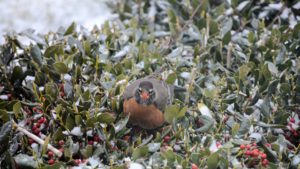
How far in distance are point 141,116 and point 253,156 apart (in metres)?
0.87

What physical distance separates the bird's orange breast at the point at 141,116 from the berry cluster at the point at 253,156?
2.24ft

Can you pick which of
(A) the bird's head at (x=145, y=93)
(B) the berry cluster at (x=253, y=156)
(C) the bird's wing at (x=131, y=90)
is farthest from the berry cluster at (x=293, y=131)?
(C) the bird's wing at (x=131, y=90)

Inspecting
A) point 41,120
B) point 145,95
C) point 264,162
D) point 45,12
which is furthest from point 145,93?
point 45,12

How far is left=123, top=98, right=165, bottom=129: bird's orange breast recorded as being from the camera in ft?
12.5

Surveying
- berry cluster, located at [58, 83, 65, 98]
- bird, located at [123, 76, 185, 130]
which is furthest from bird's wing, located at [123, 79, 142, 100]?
berry cluster, located at [58, 83, 65, 98]

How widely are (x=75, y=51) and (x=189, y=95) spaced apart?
996mm

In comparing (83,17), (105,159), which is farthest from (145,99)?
(83,17)

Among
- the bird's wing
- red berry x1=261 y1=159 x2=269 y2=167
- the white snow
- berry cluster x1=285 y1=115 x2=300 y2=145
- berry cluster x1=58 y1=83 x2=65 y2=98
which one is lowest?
berry cluster x1=285 y1=115 x2=300 y2=145

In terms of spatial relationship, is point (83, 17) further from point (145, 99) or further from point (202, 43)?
point (145, 99)

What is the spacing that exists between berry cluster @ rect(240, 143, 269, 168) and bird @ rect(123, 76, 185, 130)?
0.68m

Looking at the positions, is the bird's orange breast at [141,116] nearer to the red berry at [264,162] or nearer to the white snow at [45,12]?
the red berry at [264,162]

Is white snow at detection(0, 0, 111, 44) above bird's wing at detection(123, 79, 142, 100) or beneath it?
beneath

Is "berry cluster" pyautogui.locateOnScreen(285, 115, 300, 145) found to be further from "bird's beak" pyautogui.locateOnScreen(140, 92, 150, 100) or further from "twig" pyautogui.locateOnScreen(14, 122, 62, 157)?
"twig" pyautogui.locateOnScreen(14, 122, 62, 157)

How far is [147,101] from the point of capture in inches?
156
